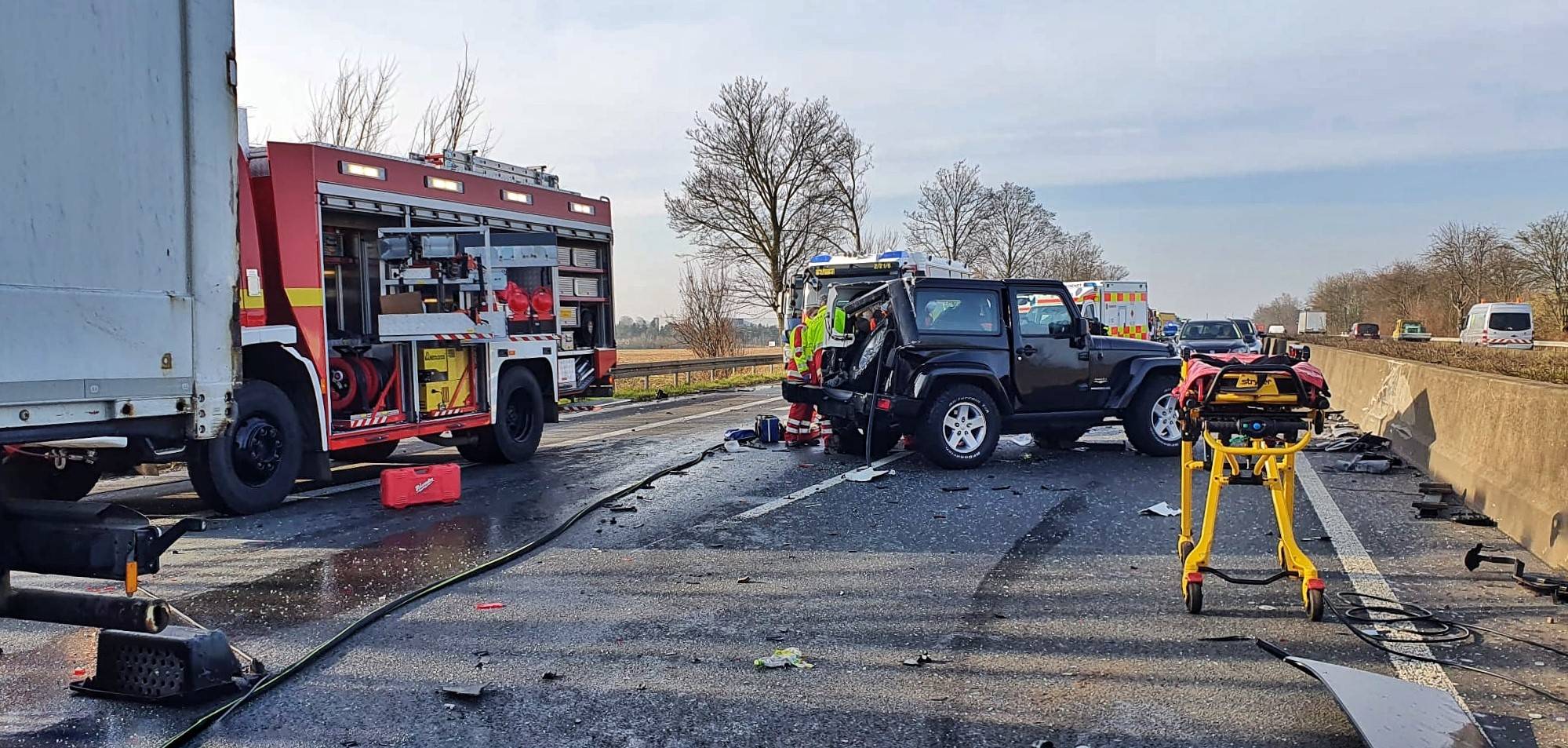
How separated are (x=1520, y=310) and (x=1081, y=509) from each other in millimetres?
34484

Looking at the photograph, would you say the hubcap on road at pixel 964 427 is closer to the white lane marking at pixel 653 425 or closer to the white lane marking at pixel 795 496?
the white lane marking at pixel 795 496

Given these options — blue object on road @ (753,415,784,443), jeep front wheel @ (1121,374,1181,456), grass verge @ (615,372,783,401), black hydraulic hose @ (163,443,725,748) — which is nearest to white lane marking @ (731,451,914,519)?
black hydraulic hose @ (163,443,725,748)

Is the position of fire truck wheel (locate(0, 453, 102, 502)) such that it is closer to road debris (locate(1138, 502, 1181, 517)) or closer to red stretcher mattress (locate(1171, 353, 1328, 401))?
red stretcher mattress (locate(1171, 353, 1328, 401))

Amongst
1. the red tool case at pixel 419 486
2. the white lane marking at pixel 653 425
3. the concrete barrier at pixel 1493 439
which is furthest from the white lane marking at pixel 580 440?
the concrete barrier at pixel 1493 439

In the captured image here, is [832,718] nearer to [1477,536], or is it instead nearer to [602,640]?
[602,640]

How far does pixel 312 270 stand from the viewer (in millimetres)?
9250

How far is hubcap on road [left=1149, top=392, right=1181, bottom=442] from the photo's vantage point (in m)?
11.3

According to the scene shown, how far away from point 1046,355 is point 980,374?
1.00 m

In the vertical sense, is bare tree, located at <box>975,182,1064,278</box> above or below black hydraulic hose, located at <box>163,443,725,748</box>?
above

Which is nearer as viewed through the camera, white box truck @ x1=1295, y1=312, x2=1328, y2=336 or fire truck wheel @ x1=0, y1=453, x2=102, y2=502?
fire truck wheel @ x1=0, y1=453, x2=102, y2=502

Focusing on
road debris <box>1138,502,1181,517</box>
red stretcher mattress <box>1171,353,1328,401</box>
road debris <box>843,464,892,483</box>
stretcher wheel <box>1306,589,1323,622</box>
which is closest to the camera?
stretcher wheel <box>1306,589,1323,622</box>

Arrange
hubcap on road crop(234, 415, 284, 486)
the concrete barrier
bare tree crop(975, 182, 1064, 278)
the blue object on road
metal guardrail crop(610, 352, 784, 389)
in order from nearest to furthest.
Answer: the concrete barrier, hubcap on road crop(234, 415, 284, 486), the blue object on road, metal guardrail crop(610, 352, 784, 389), bare tree crop(975, 182, 1064, 278)

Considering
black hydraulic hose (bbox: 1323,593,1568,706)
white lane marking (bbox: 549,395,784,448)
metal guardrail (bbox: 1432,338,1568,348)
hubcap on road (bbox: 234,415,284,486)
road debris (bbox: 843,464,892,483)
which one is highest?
metal guardrail (bbox: 1432,338,1568,348)

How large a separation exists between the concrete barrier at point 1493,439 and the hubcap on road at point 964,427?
12.9 ft
